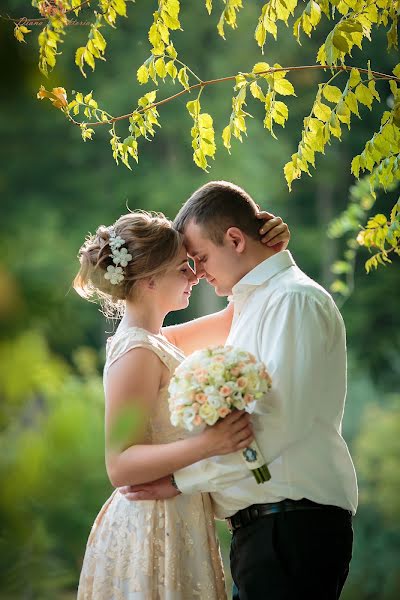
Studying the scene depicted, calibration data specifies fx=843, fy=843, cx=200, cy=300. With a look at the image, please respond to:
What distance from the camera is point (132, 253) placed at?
2.18 metres

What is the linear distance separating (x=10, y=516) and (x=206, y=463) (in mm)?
1113

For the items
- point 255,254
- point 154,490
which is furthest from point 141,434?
point 255,254

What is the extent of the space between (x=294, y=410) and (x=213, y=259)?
0.50m

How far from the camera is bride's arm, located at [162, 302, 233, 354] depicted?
99.6 inches

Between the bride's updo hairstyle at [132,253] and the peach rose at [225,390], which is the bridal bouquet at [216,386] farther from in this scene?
the bride's updo hairstyle at [132,253]

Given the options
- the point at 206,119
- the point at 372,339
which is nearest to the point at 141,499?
the point at 206,119

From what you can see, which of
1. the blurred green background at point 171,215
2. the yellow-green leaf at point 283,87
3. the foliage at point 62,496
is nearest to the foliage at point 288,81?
the yellow-green leaf at point 283,87

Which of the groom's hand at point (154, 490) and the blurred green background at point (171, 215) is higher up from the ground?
the blurred green background at point (171, 215)

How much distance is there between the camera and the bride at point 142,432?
79.2 inches

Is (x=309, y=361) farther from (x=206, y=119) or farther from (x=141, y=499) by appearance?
(x=206, y=119)

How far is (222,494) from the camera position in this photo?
80.1 inches

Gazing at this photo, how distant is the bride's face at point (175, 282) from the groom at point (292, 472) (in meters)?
0.24

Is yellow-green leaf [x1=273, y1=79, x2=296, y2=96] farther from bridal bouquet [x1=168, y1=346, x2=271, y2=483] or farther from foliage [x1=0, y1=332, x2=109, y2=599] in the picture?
foliage [x1=0, y1=332, x2=109, y2=599]

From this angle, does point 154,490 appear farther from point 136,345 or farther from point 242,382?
point 242,382
